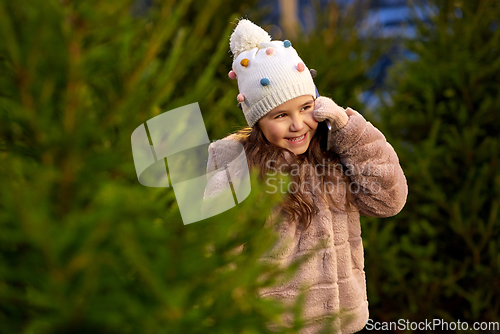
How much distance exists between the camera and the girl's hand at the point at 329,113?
119cm

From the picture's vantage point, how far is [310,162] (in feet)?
4.25

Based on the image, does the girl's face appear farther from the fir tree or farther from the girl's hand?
the fir tree

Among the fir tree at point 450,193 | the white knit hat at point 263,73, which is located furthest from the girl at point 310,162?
the fir tree at point 450,193

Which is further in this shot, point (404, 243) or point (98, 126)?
point (404, 243)

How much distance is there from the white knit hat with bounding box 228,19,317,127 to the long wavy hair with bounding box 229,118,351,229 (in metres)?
0.08

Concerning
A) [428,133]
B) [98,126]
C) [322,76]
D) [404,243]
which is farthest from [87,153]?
[322,76]

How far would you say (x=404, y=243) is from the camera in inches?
86.6

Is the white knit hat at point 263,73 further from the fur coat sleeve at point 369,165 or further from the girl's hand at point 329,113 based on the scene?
the fur coat sleeve at point 369,165

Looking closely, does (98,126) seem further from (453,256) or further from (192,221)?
(453,256)

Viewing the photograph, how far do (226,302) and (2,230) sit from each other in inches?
9.6

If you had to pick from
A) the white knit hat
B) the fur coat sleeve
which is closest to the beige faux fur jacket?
the fur coat sleeve

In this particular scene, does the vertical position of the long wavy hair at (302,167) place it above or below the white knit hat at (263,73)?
below

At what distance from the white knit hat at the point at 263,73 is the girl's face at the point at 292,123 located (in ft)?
0.07

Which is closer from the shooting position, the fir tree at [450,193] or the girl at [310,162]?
the girl at [310,162]
